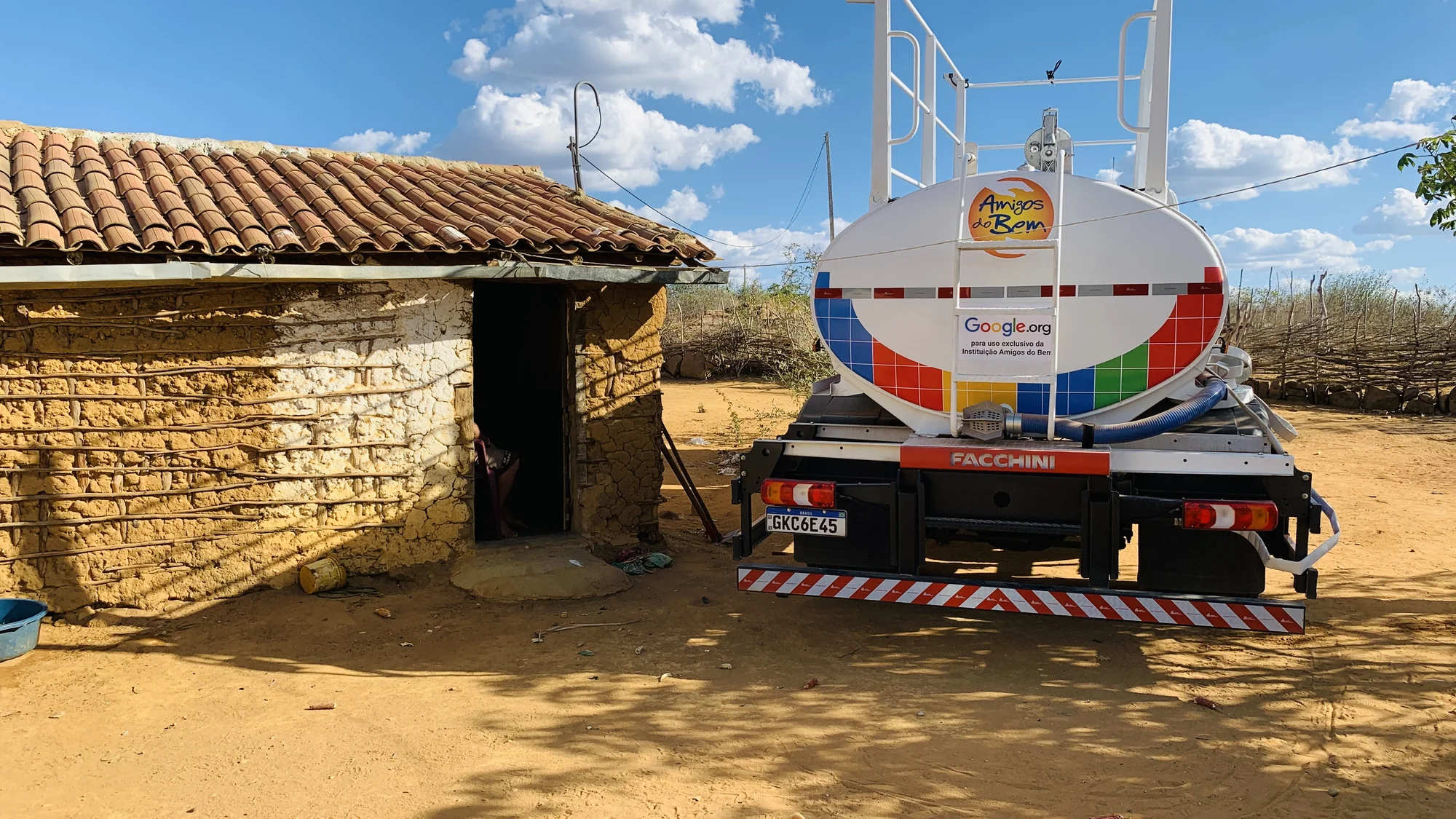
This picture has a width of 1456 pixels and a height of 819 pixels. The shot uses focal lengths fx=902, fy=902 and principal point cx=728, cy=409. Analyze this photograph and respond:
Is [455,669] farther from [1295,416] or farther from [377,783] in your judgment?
[1295,416]

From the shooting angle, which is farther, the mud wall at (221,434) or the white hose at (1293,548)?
the mud wall at (221,434)

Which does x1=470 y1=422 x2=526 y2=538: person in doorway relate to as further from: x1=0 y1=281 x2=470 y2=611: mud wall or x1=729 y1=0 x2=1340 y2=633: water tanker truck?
x1=729 y1=0 x2=1340 y2=633: water tanker truck

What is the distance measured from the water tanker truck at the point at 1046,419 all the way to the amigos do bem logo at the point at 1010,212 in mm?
11

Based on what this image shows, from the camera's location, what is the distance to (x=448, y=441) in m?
6.80

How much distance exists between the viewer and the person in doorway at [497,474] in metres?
7.63

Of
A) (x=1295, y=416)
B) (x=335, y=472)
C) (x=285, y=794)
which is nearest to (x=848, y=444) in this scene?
(x=285, y=794)

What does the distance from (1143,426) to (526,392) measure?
721 centimetres

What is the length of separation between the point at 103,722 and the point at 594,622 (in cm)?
272

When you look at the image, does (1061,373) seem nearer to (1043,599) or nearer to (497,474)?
(1043,599)

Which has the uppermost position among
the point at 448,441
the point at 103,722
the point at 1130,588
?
the point at 448,441

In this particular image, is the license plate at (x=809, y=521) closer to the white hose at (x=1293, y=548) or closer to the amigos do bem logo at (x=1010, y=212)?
the amigos do bem logo at (x=1010, y=212)

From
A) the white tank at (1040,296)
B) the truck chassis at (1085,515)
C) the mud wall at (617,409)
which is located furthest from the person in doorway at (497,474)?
the white tank at (1040,296)

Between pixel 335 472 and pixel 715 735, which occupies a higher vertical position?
pixel 335 472

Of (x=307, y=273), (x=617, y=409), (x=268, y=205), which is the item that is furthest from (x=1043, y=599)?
(x=268, y=205)
